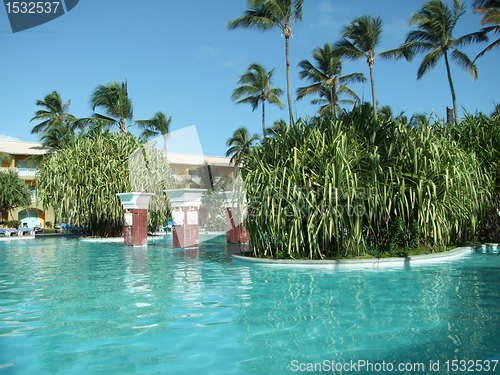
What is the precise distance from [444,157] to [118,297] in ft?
29.0

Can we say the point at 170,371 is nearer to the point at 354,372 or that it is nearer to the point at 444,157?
the point at 354,372

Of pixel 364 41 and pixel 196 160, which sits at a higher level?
pixel 364 41

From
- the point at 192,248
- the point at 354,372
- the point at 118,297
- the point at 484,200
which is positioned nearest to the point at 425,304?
the point at 354,372

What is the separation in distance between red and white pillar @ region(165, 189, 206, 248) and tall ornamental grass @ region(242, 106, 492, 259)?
17.3 feet

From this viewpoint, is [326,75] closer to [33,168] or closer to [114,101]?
[114,101]

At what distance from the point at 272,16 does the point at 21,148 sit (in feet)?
113

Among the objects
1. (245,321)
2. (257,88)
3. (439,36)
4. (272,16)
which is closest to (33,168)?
(257,88)

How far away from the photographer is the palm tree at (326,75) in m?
35.0

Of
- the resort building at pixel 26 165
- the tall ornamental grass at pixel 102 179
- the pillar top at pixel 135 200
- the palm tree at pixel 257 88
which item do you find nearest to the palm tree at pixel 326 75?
the palm tree at pixel 257 88

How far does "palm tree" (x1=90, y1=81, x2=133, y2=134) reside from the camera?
30.3 meters

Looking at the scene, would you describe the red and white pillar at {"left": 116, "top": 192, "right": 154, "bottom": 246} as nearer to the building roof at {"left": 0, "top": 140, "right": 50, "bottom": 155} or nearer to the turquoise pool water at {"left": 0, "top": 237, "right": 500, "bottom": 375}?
the turquoise pool water at {"left": 0, "top": 237, "right": 500, "bottom": 375}

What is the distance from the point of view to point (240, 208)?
1129cm

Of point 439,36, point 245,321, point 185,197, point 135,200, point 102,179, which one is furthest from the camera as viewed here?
point 439,36

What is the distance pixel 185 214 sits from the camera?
1644cm
